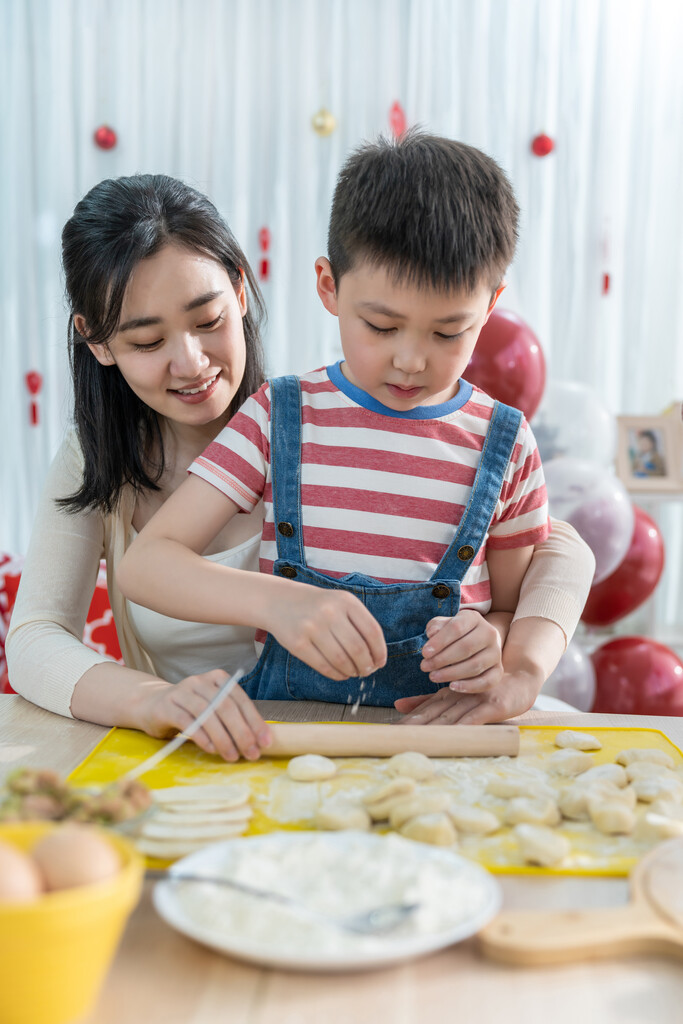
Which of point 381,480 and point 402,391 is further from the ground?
point 402,391

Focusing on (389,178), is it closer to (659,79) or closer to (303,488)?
(303,488)

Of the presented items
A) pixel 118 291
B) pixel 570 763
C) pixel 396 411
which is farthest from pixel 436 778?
pixel 118 291

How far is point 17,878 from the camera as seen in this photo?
1.60 feet

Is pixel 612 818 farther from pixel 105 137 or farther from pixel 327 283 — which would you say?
pixel 105 137

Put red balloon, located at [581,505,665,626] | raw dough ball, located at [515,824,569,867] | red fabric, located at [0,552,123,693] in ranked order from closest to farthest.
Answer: raw dough ball, located at [515,824,569,867] → red fabric, located at [0,552,123,693] → red balloon, located at [581,505,665,626]

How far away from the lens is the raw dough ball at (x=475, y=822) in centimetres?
74

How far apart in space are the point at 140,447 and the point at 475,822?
0.88 metres

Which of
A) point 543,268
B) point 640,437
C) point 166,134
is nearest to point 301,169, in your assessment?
point 166,134

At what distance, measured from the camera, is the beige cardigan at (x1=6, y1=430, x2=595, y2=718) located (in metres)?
1.13

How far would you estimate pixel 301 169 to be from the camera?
142 inches

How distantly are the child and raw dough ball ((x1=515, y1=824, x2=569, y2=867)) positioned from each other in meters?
0.30

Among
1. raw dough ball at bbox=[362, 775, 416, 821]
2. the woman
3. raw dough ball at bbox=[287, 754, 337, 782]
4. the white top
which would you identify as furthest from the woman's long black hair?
raw dough ball at bbox=[362, 775, 416, 821]

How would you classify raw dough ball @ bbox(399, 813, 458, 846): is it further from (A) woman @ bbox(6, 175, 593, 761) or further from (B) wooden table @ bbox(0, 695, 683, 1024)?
(A) woman @ bbox(6, 175, 593, 761)

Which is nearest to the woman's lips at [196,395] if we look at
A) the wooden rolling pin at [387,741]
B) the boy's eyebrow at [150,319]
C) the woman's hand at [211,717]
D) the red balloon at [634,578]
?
the boy's eyebrow at [150,319]
